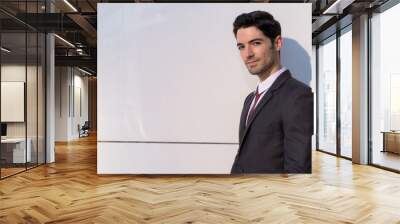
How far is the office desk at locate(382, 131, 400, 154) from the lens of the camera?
25.5 feet

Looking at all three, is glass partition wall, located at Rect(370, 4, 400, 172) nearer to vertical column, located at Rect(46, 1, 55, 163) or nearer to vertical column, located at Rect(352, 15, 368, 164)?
vertical column, located at Rect(352, 15, 368, 164)

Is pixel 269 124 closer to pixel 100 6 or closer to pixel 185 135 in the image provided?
pixel 185 135

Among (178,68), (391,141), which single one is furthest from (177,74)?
(391,141)

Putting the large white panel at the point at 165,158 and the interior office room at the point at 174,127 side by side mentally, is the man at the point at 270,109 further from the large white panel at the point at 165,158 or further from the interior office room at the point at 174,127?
the large white panel at the point at 165,158

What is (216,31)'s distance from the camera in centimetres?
575

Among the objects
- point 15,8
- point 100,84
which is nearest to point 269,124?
point 100,84

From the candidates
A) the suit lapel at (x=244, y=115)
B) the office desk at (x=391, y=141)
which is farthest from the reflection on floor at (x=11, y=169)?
the office desk at (x=391, y=141)

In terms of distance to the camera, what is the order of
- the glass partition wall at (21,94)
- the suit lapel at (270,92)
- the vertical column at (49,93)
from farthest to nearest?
1. the vertical column at (49,93)
2. the glass partition wall at (21,94)
3. the suit lapel at (270,92)

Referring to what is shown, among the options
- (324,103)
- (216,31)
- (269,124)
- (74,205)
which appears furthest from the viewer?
(324,103)

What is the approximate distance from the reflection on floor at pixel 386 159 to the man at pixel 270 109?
3.02 metres

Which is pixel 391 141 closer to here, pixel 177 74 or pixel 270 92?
pixel 270 92

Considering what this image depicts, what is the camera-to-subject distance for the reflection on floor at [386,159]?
7680 millimetres

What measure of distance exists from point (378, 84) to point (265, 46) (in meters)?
3.92

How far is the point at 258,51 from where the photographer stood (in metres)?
5.47
